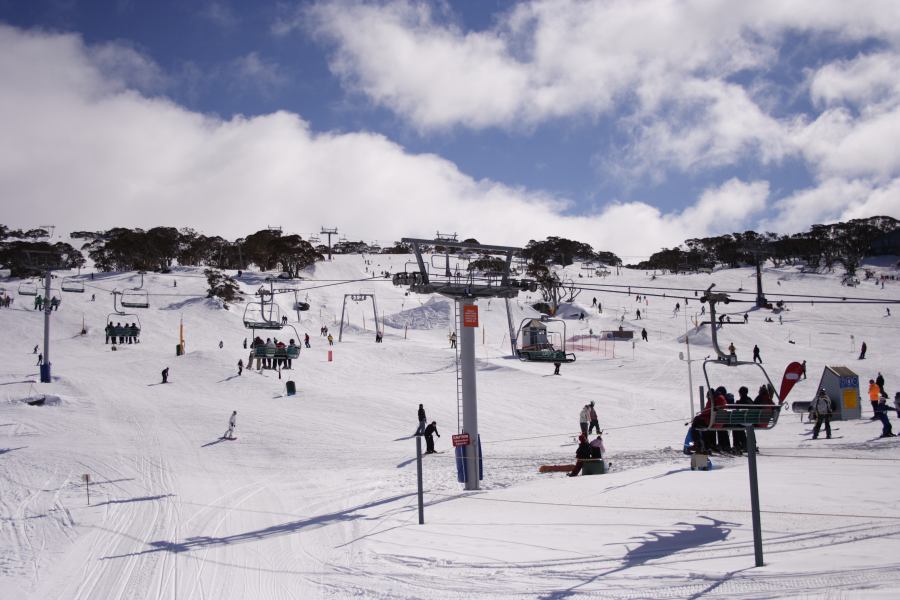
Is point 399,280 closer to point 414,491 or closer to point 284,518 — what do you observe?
point 414,491

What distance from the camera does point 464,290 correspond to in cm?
1638

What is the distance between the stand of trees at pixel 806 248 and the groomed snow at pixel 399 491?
8631 cm

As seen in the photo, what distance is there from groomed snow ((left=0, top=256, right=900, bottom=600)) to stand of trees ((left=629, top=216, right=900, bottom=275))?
86.3 m

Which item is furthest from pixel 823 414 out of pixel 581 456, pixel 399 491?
pixel 399 491

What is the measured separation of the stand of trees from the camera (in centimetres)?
12012

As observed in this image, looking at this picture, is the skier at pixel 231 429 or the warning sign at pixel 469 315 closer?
the warning sign at pixel 469 315

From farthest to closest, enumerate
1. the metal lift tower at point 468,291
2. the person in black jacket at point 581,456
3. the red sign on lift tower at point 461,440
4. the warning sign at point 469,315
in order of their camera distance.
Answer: the warning sign at point 469,315 < the person in black jacket at point 581,456 < the metal lift tower at point 468,291 < the red sign on lift tower at point 461,440

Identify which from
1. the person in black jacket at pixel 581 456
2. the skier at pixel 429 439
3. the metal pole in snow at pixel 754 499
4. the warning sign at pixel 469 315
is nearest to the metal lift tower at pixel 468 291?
the warning sign at pixel 469 315

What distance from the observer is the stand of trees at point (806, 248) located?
120125 millimetres

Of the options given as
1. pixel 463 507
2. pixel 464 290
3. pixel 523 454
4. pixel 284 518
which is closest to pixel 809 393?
pixel 523 454

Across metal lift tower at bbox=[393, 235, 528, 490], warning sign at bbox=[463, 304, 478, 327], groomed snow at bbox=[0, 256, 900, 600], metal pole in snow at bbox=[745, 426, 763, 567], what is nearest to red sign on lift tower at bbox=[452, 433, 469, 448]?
metal lift tower at bbox=[393, 235, 528, 490]

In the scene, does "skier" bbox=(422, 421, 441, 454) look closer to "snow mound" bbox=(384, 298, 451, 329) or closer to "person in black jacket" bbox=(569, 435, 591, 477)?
"person in black jacket" bbox=(569, 435, 591, 477)

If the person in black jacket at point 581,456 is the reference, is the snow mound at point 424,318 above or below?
above

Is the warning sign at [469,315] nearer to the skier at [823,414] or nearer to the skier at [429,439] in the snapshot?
the skier at [429,439]
